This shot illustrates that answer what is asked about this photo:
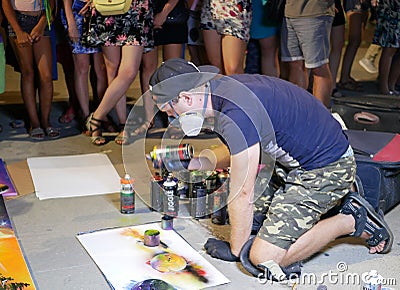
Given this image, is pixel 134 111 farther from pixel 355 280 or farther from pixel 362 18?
pixel 362 18

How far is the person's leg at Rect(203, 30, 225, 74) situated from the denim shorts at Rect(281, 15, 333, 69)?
0.41 metres

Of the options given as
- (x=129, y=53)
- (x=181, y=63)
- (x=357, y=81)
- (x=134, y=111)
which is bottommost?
(x=357, y=81)

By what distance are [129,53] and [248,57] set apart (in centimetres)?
100

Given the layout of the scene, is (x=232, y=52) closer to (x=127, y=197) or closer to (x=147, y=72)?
(x=147, y=72)

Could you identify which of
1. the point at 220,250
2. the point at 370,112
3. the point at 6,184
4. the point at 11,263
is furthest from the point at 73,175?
the point at 370,112

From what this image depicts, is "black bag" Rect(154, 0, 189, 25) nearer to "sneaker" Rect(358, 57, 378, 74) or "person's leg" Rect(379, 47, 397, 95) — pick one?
"person's leg" Rect(379, 47, 397, 95)

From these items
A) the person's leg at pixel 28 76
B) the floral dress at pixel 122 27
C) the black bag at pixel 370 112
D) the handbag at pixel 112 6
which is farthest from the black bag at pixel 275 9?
the person's leg at pixel 28 76

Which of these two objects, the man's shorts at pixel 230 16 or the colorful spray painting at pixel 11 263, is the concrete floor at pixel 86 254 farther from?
the man's shorts at pixel 230 16

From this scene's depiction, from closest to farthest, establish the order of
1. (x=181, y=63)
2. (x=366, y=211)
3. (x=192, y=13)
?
(x=181, y=63) → (x=366, y=211) → (x=192, y=13)

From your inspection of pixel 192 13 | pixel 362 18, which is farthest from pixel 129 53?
pixel 362 18

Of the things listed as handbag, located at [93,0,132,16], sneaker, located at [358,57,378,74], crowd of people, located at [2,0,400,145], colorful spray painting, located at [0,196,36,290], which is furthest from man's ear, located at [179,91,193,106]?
sneaker, located at [358,57,378,74]

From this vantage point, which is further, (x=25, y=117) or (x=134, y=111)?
(x=25, y=117)

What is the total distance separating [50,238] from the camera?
2.90 meters

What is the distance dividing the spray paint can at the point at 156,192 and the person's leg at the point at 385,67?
2.59m
